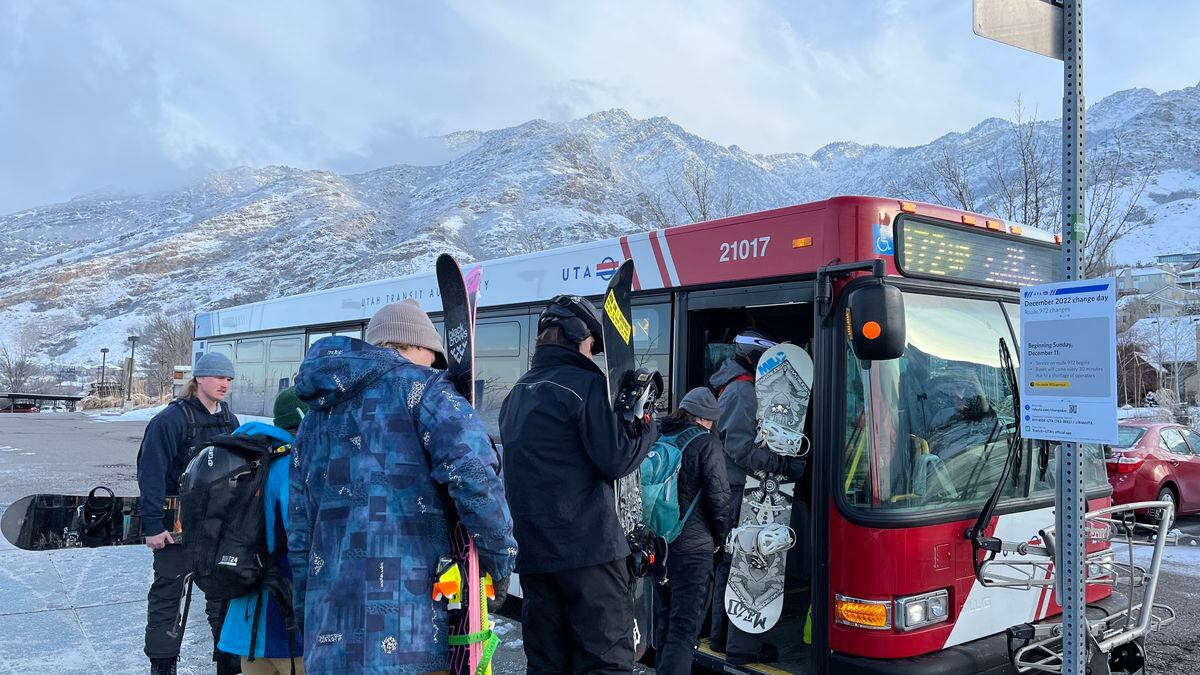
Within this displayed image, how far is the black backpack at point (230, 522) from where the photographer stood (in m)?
3.05

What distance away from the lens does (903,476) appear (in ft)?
12.8

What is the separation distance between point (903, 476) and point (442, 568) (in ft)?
7.91

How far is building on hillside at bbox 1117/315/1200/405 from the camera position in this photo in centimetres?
3131

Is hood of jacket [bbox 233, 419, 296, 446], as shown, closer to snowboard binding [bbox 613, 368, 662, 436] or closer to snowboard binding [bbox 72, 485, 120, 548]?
snowboard binding [bbox 613, 368, 662, 436]

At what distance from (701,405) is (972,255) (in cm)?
170

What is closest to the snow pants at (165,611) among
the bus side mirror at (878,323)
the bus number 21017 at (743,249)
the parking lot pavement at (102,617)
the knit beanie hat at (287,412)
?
the parking lot pavement at (102,617)

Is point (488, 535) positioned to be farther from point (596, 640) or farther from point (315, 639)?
point (596, 640)

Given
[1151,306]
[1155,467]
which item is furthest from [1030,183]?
[1151,306]

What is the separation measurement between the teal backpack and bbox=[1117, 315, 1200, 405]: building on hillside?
30670 millimetres

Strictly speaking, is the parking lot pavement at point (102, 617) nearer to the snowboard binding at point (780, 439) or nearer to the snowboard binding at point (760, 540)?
the snowboard binding at point (760, 540)

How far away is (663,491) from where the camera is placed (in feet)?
13.4

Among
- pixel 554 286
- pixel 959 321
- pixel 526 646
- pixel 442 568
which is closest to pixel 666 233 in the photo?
pixel 554 286

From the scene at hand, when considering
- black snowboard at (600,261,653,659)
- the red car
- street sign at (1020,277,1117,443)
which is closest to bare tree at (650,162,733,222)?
the red car

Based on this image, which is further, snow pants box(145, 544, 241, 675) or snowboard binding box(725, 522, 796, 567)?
snowboard binding box(725, 522, 796, 567)
